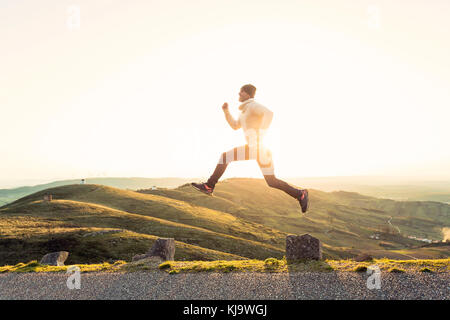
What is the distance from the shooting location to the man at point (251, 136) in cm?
800

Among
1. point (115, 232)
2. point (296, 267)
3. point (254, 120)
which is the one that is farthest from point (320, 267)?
point (115, 232)

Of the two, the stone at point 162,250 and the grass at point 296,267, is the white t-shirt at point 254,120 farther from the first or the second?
the stone at point 162,250

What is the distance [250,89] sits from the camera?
8359mm

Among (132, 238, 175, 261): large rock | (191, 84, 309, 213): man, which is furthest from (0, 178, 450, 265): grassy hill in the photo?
(191, 84, 309, 213): man

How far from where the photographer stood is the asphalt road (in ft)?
26.0

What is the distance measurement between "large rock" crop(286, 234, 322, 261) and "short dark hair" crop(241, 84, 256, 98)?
6.67m

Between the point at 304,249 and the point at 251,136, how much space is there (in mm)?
6220

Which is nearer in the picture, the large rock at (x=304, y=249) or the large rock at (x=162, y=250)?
the large rock at (x=304, y=249)

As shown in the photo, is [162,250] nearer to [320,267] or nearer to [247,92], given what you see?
[320,267]

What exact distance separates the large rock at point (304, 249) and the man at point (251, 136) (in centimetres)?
434

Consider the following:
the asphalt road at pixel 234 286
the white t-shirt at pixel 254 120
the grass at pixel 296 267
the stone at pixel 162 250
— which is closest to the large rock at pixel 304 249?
the grass at pixel 296 267

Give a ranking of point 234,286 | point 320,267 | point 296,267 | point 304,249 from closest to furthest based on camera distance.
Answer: point 234,286 → point 320,267 → point 296,267 → point 304,249
